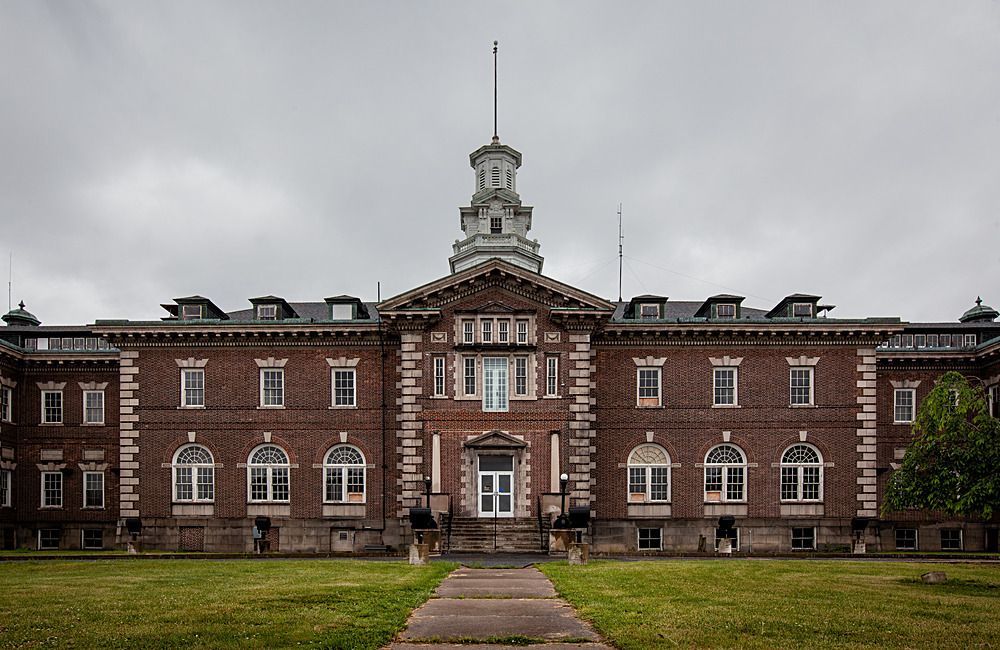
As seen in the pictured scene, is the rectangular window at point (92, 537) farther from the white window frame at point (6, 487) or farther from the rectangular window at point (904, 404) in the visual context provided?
the rectangular window at point (904, 404)

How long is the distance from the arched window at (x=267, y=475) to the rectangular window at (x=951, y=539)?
97.7 feet

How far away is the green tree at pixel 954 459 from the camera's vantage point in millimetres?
21594

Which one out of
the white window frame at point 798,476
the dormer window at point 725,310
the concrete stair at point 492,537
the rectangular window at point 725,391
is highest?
the dormer window at point 725,310

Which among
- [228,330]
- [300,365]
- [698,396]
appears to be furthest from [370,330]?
[698,396]

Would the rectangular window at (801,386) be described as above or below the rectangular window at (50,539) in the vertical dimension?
above

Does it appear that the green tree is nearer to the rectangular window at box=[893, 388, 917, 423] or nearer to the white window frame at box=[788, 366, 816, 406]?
the white window frame at box=[788, 366, 816, 406]

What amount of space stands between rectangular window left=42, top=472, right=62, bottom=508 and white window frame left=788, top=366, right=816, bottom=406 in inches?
1322

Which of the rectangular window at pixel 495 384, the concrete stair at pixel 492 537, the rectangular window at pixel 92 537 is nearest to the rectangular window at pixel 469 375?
the rectangular window at pixel 495 384

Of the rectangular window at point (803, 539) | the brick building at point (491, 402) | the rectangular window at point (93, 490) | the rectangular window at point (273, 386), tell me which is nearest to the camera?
the brick building at point (491, 402)

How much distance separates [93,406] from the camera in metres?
41.7

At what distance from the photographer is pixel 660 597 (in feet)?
59.0

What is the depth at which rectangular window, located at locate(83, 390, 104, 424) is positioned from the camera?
41625 mm

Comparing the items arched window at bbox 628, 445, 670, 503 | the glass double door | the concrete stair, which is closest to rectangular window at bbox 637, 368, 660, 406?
arched window at bbox 628, 445, 670, 503

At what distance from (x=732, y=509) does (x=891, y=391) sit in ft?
32.8
